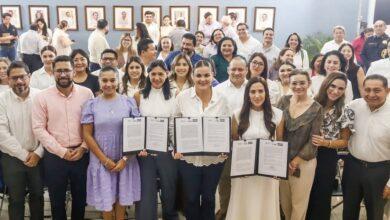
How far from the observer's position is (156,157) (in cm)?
371

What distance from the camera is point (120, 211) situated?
3.74m

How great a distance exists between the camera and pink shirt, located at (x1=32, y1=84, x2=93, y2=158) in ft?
11.7

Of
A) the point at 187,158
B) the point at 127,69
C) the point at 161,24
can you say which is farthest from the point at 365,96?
the point at 161,24

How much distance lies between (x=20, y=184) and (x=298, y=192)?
261 centimetres

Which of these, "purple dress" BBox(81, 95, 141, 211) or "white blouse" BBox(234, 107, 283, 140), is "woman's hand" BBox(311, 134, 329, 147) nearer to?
"white blouse" BBox(234, 107, 283, 140)

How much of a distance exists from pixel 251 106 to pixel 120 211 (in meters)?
1.57

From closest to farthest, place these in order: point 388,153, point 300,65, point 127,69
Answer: point 388,153 < point 127,69 < point 300,65

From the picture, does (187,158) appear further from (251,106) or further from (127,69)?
(127,69)

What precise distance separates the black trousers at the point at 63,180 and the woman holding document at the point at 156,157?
54 cm

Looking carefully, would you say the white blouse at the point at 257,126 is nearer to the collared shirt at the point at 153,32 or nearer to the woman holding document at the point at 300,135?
the woman holding document at the point at 300,135

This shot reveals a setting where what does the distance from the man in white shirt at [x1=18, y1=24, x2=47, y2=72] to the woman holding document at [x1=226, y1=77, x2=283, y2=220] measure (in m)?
6.95

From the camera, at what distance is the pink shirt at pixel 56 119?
356cm

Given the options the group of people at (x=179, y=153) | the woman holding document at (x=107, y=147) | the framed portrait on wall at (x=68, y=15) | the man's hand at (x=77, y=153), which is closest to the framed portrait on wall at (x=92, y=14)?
the framed portrait on wall at (x=68, y=15)

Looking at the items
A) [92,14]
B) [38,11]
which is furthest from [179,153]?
[38,11]
